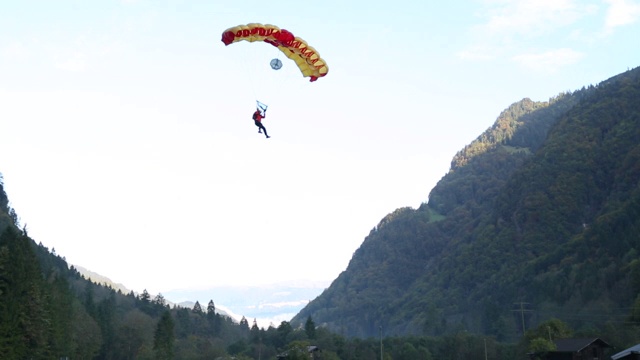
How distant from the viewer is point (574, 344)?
3730 inches

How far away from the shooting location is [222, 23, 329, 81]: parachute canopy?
167ft

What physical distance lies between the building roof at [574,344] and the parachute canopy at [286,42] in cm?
5776

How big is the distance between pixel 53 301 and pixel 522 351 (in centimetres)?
7448

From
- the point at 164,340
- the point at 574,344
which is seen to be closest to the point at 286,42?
the point at 574,344

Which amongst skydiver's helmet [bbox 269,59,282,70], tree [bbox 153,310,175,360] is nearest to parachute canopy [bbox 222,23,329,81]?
skydiver's helmet [bbox 269,59,282,70]

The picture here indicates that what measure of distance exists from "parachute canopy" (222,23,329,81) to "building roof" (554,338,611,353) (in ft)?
190

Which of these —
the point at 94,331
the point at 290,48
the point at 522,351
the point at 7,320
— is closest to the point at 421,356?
the point at 522,351

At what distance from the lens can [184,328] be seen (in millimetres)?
199125

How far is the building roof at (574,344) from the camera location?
92463 millimetres

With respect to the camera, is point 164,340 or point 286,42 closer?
point 286,42

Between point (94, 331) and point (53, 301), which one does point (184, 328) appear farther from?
point (53, 301)

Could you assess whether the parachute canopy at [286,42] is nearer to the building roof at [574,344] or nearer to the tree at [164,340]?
the building roof at [574,344]

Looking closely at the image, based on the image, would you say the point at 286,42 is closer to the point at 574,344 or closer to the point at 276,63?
the point at 276,63

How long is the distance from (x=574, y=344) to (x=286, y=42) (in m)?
63.8
